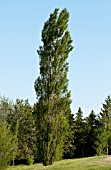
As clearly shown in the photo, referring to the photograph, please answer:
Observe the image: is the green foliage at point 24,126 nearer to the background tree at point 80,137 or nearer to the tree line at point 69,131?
the tree line at point 69,131

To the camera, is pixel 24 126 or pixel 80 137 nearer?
pixel 24 126

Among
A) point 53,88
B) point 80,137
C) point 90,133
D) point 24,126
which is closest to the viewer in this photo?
point 53,88

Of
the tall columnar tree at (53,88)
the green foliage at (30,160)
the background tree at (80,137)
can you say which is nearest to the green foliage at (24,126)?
the green foliage at (30,160)

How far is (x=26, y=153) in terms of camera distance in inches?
2035

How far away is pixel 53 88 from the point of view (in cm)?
2436

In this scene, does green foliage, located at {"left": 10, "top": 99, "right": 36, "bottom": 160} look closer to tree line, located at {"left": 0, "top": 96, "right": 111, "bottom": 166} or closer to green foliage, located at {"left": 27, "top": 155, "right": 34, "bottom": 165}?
tree line, located at {"left": 0, "top": 96, "right": 111, "bottom": 166}

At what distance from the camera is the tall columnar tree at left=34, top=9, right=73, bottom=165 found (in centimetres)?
2406

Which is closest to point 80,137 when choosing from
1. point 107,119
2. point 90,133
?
point 90,133

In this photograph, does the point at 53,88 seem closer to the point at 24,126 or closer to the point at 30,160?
the point at 30,160

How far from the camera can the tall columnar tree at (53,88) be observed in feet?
78.9

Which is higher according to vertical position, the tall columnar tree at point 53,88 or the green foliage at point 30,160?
the tall columnar tree at point 53,88

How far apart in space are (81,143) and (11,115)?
12810 millimetres

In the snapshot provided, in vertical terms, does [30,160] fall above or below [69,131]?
below

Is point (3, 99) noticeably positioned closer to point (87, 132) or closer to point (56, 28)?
point (87, 132)
